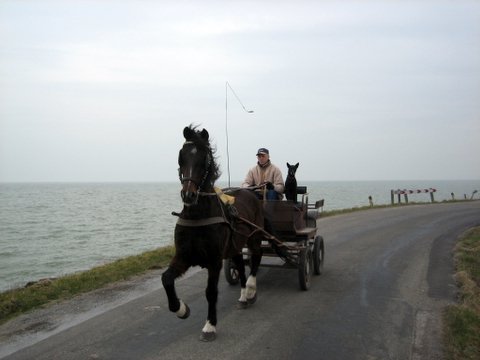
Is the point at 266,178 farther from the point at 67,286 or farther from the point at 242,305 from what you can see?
the point at 67,286

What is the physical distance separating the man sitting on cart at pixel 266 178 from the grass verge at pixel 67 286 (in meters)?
3.44

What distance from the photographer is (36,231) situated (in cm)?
2677

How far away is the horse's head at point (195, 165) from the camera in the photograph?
4906 mm

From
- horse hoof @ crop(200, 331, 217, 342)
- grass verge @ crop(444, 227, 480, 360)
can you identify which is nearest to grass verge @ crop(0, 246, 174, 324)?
horse hoof @ crop(200, 331, 217, 342)

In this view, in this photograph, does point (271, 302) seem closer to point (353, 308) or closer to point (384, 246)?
point (353, 308)

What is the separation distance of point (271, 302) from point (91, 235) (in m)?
19.9

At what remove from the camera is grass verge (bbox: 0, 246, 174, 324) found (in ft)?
22.8

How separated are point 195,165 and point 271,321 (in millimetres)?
2653

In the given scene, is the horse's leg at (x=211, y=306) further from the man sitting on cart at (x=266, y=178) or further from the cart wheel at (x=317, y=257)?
the cart wheel at (x=317, y=257)

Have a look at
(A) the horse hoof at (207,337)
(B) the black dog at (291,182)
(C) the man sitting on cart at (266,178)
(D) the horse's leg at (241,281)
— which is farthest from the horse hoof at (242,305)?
(B) the black dog at (291,182)

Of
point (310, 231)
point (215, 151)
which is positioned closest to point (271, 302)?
point (310, 231)

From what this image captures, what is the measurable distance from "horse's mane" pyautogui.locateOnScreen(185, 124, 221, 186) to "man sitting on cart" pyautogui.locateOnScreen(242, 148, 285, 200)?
2.76 m

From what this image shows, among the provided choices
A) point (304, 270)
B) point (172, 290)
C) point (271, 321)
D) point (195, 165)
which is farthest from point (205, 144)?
point (304, 270)

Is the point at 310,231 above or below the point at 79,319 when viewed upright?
above
